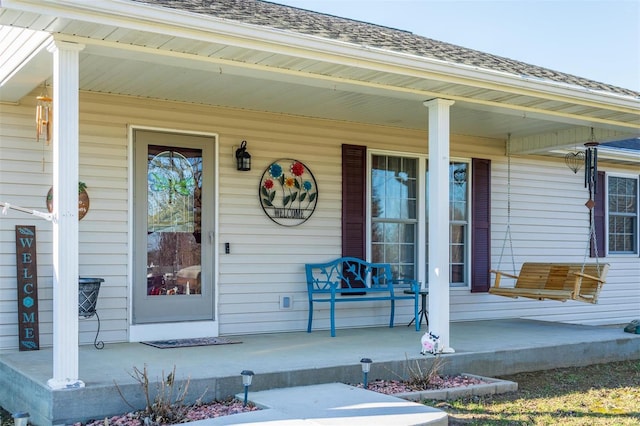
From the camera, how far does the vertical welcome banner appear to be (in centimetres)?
605

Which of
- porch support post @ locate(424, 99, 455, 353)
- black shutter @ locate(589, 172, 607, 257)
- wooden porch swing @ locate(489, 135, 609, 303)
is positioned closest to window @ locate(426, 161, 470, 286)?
wooden porch swing @ locate(489, 135, 609, 303)

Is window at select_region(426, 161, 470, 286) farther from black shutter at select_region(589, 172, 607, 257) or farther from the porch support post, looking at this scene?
the porch support post

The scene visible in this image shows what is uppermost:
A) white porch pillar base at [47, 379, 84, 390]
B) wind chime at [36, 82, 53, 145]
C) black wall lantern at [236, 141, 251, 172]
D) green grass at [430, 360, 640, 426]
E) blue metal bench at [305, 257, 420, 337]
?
wind chime at [36, 82, 53, 145]

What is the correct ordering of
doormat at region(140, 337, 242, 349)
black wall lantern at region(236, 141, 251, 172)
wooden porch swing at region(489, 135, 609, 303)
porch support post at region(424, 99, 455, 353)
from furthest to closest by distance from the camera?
wooden porch swing at region(489, 135, 609, 303)
black wall lantern at region(236, 141, 251, 172)
doormat at region(140, 337, 242, 349)
porch support post at region(424, 99, 455, 353)

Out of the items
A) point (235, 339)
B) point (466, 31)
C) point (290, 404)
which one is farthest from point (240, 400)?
point (466, 31)

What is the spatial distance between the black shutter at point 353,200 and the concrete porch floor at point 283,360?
3.24 feet

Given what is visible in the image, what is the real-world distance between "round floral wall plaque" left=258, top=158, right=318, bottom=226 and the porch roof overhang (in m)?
0.62

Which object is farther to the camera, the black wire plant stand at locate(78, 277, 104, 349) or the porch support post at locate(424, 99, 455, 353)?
the porch support post at locate(424, 99, 455, 353)

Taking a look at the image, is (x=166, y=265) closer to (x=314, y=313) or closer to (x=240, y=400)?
(x=314, y=313)

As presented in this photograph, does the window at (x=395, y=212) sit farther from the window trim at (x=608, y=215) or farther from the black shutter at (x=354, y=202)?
the window trim at (x=608, y=215)

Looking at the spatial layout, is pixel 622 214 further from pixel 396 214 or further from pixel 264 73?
pixel 264 73

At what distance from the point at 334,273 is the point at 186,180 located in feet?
6.65

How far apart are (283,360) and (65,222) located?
2.12 meters

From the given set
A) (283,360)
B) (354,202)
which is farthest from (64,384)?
(354,202)
